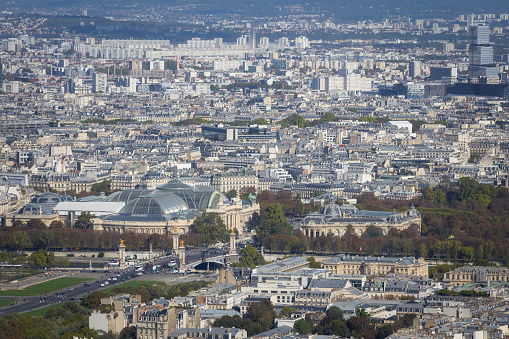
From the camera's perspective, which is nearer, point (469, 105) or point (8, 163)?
point (8, 163)

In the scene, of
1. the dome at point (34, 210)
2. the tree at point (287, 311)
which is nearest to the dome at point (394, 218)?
the dome at point (34, 210)

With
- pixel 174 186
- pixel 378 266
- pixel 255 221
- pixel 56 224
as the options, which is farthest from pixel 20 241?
pixel 378 266

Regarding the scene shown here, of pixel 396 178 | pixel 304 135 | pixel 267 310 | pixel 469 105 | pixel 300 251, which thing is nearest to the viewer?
pixel 267 310

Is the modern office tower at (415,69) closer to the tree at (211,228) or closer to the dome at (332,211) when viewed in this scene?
the dome at (332,211)

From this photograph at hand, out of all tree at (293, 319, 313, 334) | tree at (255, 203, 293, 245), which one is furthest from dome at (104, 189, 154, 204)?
tree at (293, 319, 313, 334)

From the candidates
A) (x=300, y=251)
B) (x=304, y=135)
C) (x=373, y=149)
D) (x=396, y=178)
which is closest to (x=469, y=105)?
(x=304, y=135)

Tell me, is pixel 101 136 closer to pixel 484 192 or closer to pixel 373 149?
pixel 373 149

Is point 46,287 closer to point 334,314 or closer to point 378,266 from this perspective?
point 378,266
